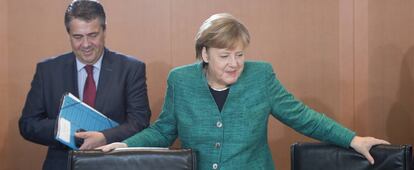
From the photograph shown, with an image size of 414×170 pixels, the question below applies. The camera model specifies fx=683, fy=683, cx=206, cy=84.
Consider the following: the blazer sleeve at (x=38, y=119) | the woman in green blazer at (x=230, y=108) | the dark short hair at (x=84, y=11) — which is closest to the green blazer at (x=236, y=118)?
the woman in green blazer at (x=230, y=108)

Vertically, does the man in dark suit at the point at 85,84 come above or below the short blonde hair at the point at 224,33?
below

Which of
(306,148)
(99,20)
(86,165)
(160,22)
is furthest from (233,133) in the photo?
(160,22)

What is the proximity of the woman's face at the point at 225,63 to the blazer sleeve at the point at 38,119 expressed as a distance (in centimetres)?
83

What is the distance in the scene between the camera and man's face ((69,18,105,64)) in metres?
3.21

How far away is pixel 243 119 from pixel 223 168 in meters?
0.22

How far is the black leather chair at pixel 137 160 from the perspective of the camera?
263 cm

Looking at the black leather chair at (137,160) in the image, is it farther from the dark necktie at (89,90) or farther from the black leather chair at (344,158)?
the dark necktie at (89,90)

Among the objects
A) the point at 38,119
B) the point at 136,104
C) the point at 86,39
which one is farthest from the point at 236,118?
the point at 38,119

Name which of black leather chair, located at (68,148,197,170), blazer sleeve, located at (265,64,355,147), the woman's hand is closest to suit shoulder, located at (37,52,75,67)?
black leather chair, located at (68,148,197,170)

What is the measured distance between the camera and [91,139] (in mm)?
2971

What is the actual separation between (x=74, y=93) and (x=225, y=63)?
2.82 feet

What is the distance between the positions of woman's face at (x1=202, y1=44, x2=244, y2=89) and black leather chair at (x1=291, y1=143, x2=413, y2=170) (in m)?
0.41

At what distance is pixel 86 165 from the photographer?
8.66 ft

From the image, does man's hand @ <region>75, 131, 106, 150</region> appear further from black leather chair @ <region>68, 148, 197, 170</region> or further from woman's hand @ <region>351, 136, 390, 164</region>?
woman's hand @ <region>351, 136, 390, 164</region>
